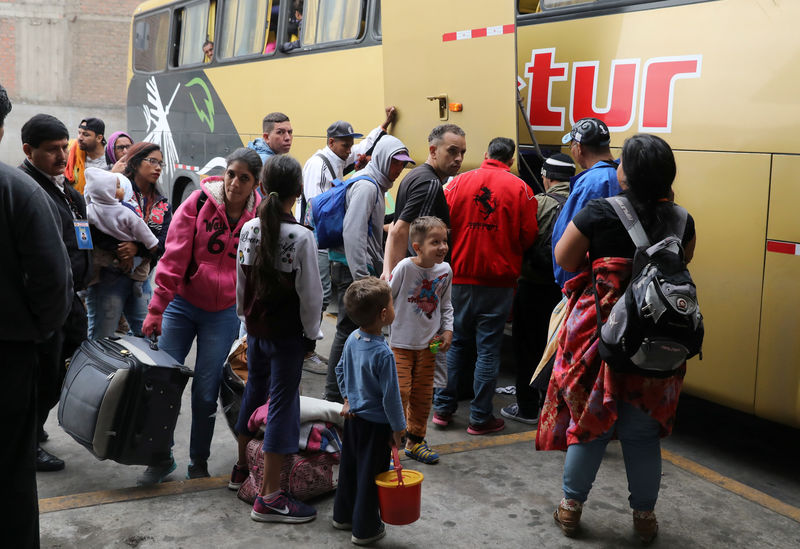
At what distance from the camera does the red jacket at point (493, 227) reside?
4867 millimetres

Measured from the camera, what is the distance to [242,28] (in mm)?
9531

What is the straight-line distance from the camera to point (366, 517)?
338 centimetres

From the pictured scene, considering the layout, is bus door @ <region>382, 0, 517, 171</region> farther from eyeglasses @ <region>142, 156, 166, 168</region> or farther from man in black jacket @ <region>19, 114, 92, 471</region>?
man in black jacket @ <region>19, 114, 92, 471</region>

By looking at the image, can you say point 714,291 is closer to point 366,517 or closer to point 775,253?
point 775,253

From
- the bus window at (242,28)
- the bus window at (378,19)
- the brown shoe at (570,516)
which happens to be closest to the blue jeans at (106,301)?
the brown shoe at (570,516)

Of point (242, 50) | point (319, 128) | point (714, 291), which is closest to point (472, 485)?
point (714, 291)

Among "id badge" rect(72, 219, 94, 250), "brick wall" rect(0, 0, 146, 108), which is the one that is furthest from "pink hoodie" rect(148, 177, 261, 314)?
"brick wall" rect(0, 0, 146, 108)

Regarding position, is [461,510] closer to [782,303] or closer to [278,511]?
[278,511]

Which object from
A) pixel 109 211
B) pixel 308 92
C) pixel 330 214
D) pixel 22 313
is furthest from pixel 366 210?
pixel 308 92

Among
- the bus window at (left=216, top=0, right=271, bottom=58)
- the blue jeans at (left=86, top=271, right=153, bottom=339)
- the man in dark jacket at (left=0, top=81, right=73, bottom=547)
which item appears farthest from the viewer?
the bus window at (left=216, top=0, right=271, bottom=58)

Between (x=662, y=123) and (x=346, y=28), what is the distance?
12.9 ft

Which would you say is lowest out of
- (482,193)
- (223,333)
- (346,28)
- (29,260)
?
(223,333)

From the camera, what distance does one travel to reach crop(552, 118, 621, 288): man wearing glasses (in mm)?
4098

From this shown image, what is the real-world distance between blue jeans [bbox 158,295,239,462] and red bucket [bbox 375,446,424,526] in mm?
1196
